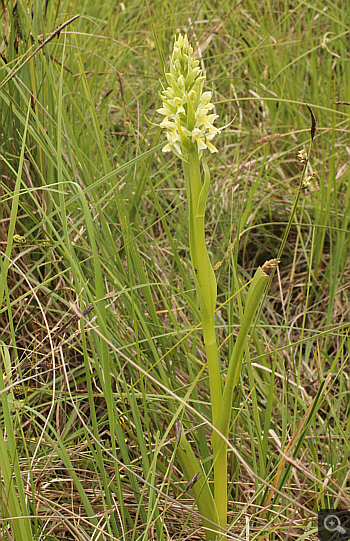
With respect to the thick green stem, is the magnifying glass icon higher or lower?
lower

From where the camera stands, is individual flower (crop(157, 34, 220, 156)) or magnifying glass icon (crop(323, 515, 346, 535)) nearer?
individual flower (crop(157, 34, 220, 156))

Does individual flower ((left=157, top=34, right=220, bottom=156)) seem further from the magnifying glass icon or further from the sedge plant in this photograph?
the magnifying glass icon

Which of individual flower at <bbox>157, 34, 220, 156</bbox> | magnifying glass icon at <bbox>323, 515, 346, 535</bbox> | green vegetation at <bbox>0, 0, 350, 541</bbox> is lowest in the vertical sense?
magnifying glass icon at <bbox>323, 515, 346, 535</bbox>

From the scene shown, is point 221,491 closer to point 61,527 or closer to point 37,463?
point 61,527

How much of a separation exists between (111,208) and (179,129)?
3.50 ft

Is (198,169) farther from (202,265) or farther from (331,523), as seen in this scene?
(331,523)

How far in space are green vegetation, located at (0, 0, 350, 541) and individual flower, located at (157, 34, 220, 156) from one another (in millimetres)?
270

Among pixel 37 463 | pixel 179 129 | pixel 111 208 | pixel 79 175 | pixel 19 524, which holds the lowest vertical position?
pixel 37 463

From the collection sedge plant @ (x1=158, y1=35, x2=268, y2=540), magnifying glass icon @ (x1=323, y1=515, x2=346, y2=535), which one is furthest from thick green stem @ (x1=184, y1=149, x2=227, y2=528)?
magnifying glass icon @ (x1=323, y1=515, x2=346, y2=535)

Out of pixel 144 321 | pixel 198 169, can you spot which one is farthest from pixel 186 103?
pixel 144 321

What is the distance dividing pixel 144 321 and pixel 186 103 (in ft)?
2.07

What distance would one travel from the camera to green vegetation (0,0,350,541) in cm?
115

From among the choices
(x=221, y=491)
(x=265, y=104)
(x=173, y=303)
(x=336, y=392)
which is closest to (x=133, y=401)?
(x=221, y=491)

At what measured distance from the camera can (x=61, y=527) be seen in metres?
1.26
